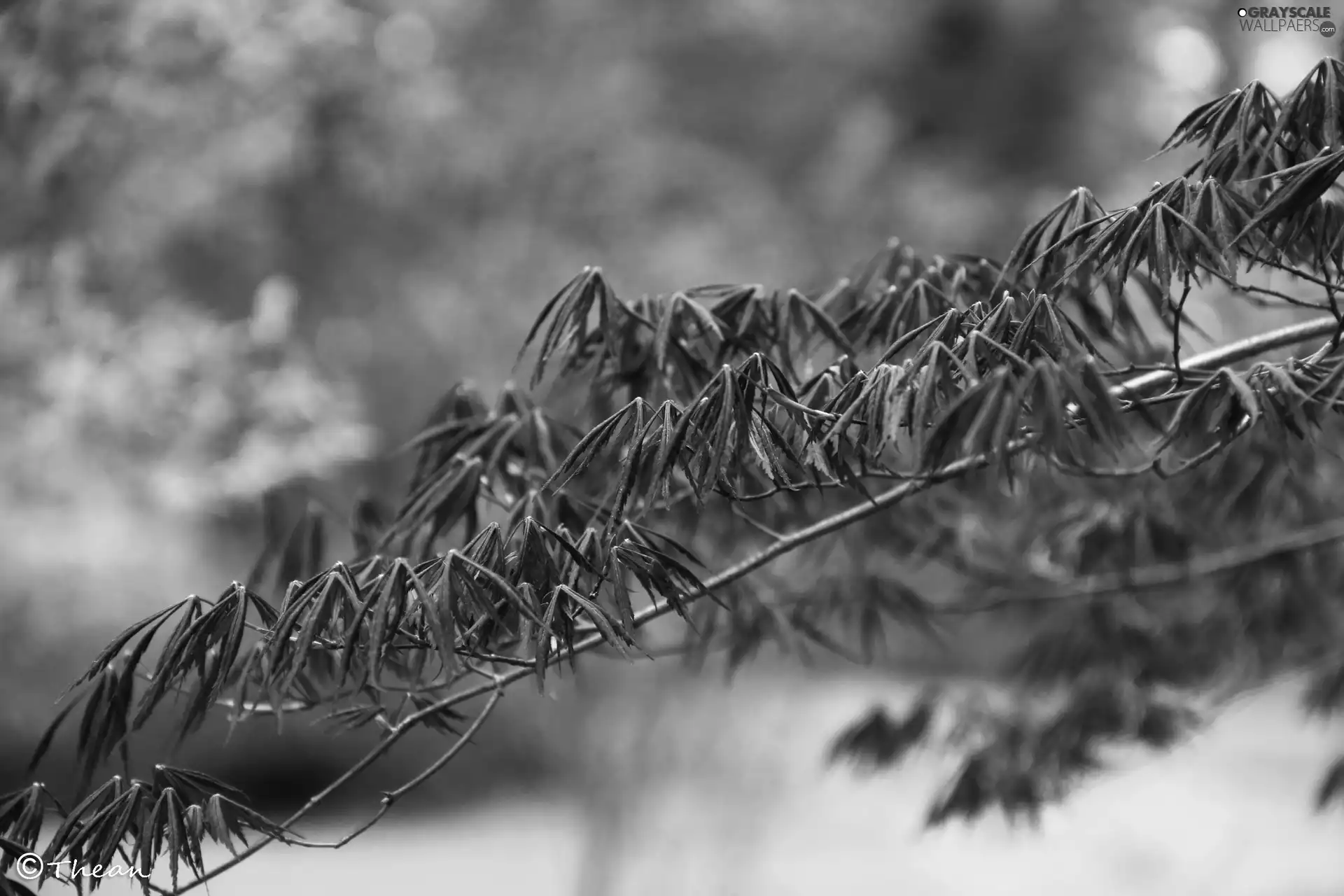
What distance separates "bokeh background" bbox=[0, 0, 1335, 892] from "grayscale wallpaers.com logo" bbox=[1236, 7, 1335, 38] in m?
0.63

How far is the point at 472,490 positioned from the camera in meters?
1.48

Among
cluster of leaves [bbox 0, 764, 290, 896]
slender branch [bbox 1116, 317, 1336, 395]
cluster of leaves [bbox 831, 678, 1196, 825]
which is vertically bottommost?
cluster of leaves [bbox 0, 764, 290, 896]

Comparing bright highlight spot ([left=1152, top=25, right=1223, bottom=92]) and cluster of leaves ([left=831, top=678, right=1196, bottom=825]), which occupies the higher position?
bright highlight spot ([left=1152, top=25, right=1223, bottom=92])

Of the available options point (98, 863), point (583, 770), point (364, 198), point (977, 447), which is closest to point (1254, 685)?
point (977, 447)

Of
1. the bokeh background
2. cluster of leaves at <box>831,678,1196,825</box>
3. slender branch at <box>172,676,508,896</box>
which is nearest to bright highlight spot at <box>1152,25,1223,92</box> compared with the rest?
the bokeh background

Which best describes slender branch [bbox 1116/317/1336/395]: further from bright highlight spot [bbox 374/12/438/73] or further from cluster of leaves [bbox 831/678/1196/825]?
bright highlight spot [bbox 374/12/438/73]

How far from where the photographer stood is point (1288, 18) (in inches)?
74.6

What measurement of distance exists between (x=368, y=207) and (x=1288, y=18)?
121 inches

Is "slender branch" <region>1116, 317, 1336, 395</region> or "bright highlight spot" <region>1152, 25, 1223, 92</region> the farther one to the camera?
"bright highlight spot" <region>1152, 25, 1223, 92</region>

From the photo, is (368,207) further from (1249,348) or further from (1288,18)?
→ (1249,348)

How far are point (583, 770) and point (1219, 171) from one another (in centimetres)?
341

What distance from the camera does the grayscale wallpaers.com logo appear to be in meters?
1.78

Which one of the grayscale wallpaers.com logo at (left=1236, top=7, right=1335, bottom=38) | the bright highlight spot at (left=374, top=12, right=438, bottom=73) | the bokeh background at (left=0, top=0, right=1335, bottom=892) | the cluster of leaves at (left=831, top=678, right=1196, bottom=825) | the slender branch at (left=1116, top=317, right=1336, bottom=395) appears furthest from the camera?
the bright highlight spot at (left=374, top=12, right=438, bottom=73)

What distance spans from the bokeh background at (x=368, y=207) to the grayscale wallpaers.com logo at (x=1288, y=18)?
0.63m
